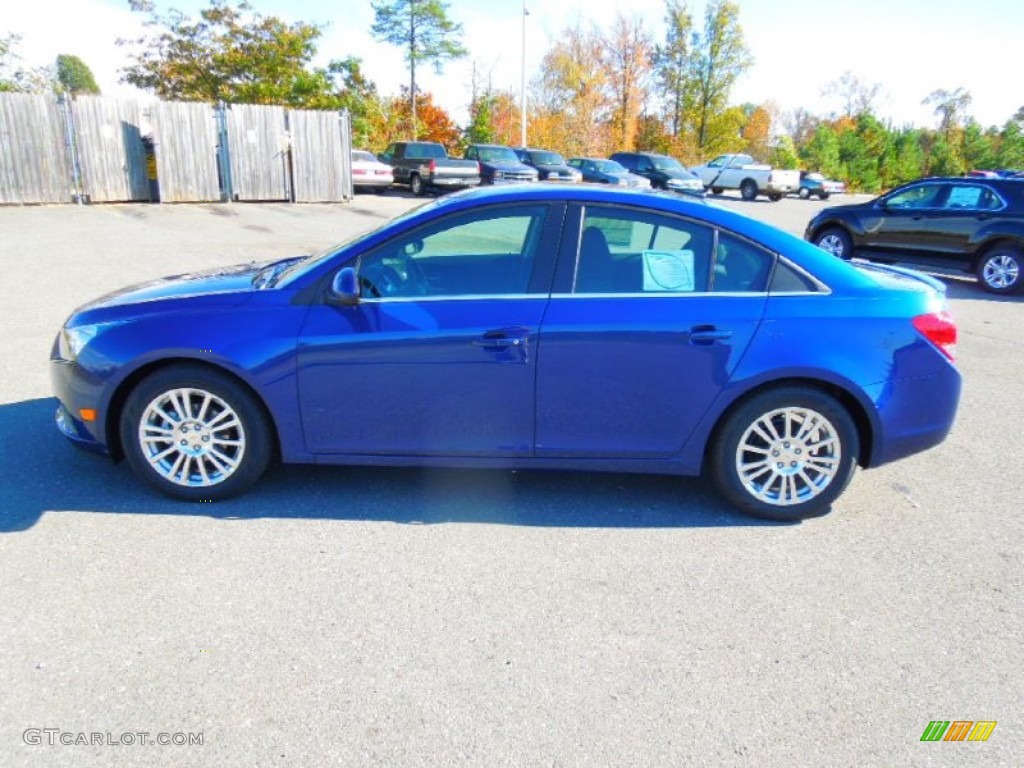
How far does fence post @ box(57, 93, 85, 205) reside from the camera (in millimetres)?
17948

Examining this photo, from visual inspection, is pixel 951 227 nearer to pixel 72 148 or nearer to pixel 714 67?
pixel 72 148

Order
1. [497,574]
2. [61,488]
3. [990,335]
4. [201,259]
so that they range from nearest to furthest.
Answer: [497,574], [61,488], [990,335], [201,259]

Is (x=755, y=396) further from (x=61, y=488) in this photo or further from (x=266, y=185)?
(x=266, y=185)

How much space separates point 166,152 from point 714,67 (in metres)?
38.1

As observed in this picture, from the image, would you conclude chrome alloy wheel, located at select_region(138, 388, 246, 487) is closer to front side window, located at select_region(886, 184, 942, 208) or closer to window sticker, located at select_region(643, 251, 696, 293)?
window sticker, located at select_region(643, 251, 696, 293)

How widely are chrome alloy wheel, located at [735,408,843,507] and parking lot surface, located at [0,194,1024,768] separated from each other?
20 centimetres

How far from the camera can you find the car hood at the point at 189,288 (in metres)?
3.83

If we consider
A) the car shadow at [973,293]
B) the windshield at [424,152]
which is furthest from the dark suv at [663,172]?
the car shadow at [973,293]

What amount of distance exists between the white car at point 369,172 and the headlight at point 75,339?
71.1 ft

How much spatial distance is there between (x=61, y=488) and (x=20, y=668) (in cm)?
154

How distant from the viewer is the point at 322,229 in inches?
635

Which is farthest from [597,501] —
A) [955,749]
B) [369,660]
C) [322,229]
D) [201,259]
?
[322,229]

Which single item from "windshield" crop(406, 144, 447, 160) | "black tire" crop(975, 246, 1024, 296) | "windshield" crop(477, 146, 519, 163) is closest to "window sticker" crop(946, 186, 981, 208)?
"black tire" crop(975, 246, 1024, 296)

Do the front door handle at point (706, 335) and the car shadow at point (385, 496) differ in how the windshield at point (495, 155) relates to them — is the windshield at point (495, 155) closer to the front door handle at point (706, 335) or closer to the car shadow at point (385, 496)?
the car shadow at point (385, 496)
